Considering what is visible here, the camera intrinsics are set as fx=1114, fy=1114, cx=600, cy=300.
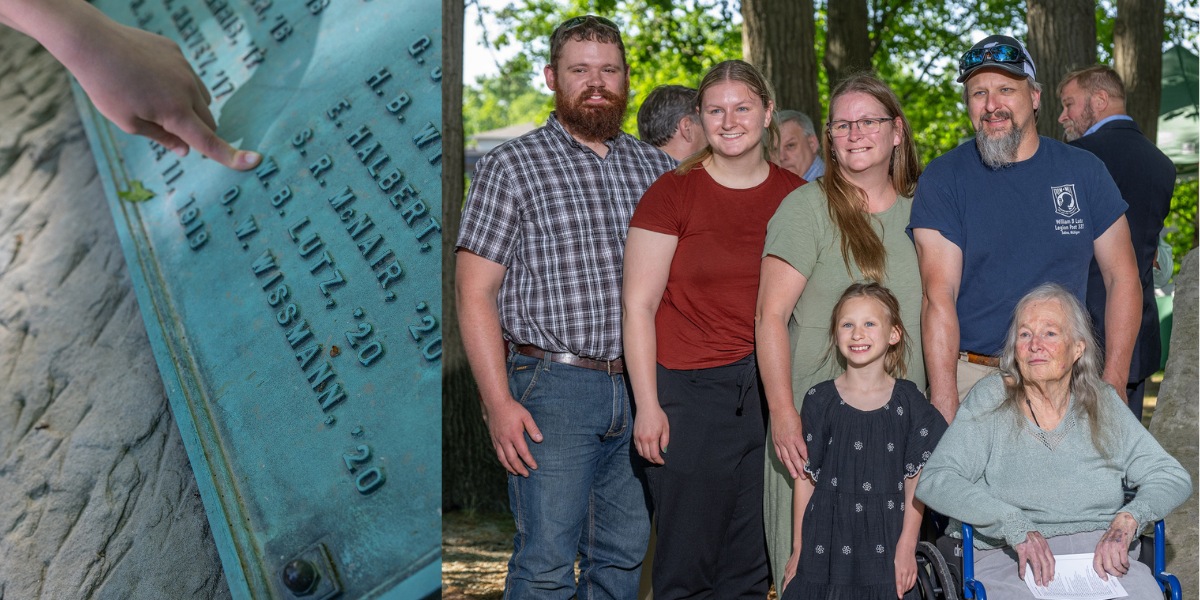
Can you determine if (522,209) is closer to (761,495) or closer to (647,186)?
(647,186)

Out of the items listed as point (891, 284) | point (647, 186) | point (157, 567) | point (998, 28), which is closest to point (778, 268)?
point (891, 284)

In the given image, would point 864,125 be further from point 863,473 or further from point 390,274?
point 390,274

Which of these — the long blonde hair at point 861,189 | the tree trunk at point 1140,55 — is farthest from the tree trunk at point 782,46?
the tree trunk at point 1140,55

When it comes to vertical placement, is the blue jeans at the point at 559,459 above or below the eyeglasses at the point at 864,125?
below

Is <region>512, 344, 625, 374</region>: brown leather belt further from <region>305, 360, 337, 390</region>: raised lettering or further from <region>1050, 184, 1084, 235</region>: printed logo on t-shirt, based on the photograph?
<region>1050, 184, 1084, 235</region>: printed logo on t-shirt

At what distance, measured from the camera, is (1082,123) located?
495 cm

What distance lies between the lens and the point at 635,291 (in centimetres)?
321

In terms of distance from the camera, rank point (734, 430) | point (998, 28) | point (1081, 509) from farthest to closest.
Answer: point (998, 28) → point (734, 430) → point (1081, 509)

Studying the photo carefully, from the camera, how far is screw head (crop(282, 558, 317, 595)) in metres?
3.08

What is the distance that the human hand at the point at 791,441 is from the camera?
3109 millimetres

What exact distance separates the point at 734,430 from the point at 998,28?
18.3 m

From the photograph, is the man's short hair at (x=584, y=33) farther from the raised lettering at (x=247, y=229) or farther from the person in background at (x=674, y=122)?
the raised lettering at (x=247, y=229)

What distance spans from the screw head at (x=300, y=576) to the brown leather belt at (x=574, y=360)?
86cm

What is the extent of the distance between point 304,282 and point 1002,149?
2.08 metres
